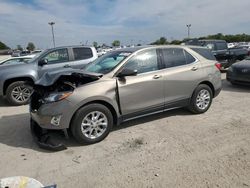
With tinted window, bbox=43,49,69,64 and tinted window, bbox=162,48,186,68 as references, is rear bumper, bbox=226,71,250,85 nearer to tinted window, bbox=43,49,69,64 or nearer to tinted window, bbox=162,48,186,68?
tinted window, bbox=162,48,186,68

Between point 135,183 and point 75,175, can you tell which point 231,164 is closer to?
point 135,183

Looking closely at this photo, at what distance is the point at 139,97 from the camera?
15.3ft

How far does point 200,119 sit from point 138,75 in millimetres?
1739

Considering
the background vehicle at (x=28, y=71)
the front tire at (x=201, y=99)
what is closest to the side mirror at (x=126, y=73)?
the front tire at (x=201, y=99)

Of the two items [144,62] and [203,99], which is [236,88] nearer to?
[203,99]

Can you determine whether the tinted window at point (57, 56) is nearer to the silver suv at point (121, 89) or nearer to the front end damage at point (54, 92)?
the silver suv at point (121, 89)

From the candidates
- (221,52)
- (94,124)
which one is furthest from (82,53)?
(221,52)

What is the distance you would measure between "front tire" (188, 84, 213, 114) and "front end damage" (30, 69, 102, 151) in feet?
7.72

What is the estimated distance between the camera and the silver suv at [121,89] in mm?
4023

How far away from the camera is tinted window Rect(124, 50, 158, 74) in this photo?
4643 millimetres

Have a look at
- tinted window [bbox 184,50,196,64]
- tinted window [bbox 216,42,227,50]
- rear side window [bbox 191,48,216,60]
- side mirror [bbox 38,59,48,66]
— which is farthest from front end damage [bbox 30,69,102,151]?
tinted window [bbox 216,42,227,50]

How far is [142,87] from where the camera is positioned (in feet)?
15.2

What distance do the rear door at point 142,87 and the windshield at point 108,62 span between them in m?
0.21

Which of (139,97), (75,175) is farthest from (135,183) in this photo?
(139,97)
